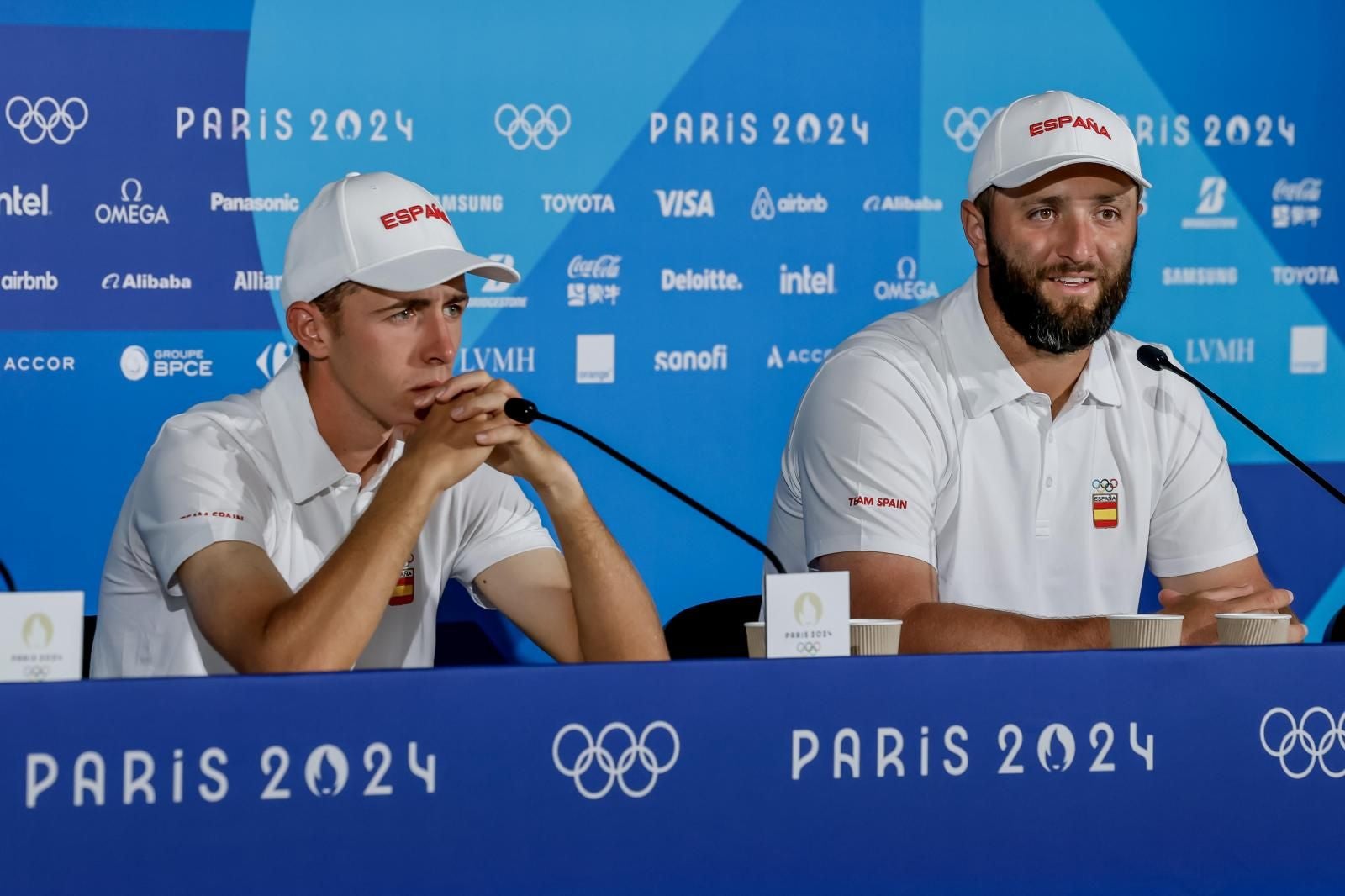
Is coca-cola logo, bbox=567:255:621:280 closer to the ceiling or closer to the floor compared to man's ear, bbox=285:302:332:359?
closer to the ceiling

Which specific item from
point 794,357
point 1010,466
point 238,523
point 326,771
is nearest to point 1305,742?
point 326,771

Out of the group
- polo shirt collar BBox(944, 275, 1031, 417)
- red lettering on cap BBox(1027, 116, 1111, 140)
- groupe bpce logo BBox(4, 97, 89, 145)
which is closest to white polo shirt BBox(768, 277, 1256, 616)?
polo shirt collar BBox(944, 275, 1031, 417)

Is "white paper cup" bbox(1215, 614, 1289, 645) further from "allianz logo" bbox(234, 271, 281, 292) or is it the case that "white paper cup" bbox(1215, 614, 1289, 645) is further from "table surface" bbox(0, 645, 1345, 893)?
"allianz logo" bbox(234, 271, 281, 292)

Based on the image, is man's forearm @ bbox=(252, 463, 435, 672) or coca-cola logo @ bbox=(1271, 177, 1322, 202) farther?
coca-cola logo @ bbox=(1271, 177, 1322, 202)

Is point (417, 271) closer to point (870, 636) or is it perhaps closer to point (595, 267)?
point (870, 636)

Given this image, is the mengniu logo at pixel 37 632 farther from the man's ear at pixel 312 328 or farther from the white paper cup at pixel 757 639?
the man's ear at pixel 312 328

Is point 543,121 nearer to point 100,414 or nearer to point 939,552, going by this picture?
point 100,414

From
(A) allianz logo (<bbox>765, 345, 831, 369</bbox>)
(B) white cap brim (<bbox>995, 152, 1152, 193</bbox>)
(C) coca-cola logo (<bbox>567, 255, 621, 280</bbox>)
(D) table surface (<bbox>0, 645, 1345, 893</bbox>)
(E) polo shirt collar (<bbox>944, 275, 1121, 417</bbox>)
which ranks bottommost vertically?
(D) table surface (<bbox>0, 645, 1345, 893</bbox>)

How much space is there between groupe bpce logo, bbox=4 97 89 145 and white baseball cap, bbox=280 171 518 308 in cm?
158

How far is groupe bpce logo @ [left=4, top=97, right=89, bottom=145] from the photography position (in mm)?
3471

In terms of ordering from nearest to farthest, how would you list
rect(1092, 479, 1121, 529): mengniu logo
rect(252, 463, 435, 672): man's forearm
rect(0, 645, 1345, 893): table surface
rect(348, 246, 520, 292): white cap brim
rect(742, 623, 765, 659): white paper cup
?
1. rect(0, 645, 1345, 893): table surface
2. rect(742, 623, 765, 659): white paper cup
3. rect(252, 463, 435, 672): man's forearm
4. rect(348, 246, 520, 292): white cap brim
5. rect(1092, 479, 1121, 529): mengniu logo

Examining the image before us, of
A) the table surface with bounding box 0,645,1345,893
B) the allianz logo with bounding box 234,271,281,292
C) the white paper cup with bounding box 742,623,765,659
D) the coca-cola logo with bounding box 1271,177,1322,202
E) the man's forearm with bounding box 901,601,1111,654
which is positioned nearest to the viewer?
the table surface with bounding box 0,645,1345,893

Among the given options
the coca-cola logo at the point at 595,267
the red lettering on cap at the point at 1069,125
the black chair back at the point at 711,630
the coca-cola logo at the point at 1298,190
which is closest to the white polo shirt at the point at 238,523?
the black chair back at the point at 711,630

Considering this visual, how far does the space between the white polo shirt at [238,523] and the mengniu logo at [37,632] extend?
573 millimetres
